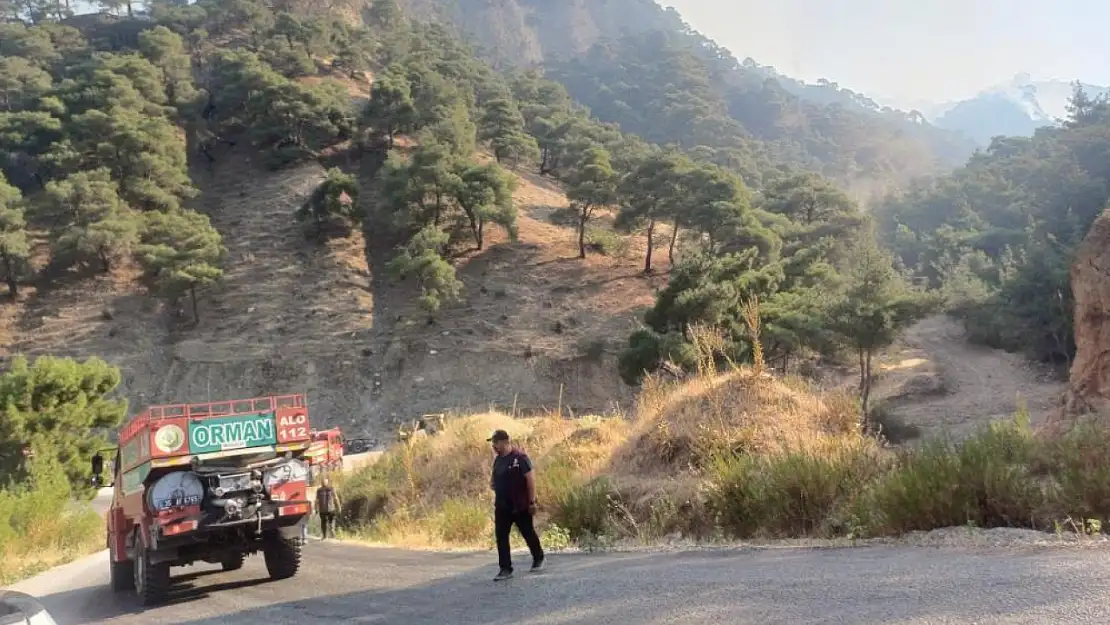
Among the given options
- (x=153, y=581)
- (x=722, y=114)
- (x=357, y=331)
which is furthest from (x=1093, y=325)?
(x=722, y=114)

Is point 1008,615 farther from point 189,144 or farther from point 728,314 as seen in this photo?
point 189,144

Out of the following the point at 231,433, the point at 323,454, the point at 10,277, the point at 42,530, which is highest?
the point at 10,277

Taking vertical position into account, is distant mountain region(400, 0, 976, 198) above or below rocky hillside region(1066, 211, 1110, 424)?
above

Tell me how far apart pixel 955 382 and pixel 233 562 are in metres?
37.0

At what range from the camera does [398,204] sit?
153 feet

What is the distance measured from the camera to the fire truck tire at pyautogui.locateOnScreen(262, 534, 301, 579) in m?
9.43

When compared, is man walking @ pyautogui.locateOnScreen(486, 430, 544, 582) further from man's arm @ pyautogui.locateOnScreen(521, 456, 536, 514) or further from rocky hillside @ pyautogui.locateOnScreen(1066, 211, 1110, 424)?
rocky hillside @ pyautogui.locateOnScreen(1066, 211, 1110, 424)

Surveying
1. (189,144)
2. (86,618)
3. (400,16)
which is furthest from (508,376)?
(400,16)

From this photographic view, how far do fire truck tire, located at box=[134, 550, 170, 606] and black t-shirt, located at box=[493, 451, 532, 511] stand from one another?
480cm

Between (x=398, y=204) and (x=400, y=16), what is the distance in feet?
230

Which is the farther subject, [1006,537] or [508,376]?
[508,376]

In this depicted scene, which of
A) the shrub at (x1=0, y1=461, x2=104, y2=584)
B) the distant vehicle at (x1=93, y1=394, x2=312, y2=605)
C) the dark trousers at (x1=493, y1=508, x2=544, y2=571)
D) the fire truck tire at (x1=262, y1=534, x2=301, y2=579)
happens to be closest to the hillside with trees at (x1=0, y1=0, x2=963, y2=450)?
the shrub at (x1=0, y1=461, x2=104, y2=584)

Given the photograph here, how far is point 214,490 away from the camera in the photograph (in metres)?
8.68

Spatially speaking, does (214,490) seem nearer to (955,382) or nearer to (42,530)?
(42,530)
